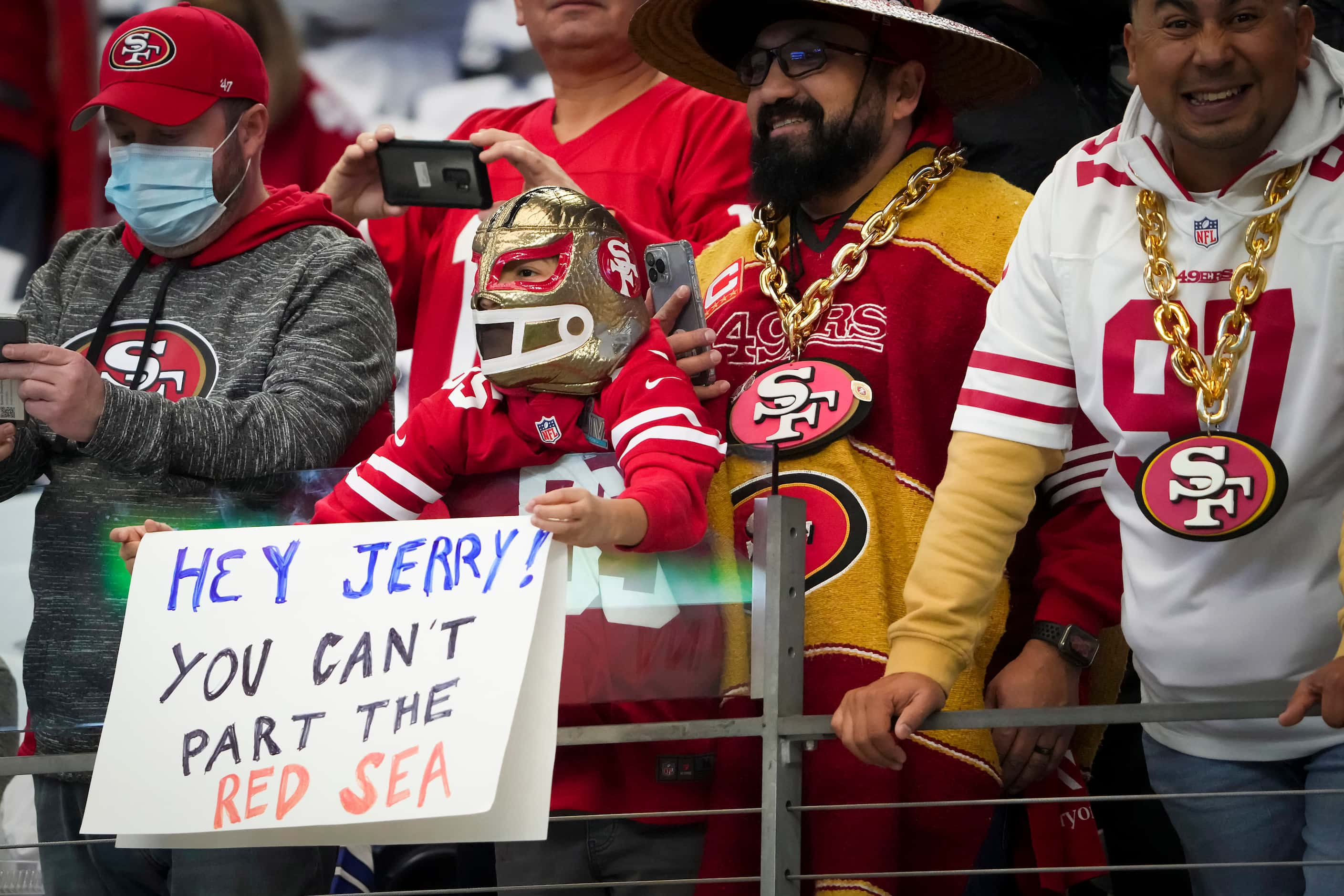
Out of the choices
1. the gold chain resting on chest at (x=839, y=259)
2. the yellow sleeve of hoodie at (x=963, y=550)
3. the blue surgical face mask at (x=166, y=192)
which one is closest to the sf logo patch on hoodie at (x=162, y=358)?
the blue surgical face mask at (x=166, y=192)

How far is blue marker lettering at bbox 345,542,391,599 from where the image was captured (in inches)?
69.9

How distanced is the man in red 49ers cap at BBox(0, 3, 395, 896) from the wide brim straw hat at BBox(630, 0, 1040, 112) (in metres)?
0.56

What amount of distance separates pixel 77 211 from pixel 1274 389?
2759 mm

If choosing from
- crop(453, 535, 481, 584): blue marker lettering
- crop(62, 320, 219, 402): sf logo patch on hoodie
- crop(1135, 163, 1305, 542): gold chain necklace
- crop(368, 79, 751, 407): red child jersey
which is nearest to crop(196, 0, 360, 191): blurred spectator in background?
crop(368, 79, 751, 407): red child jersey

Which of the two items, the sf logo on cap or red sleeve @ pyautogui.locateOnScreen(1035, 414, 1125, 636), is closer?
red sleeve @ pyautogui.locateOnScreen(1035, 414, 1125, 636)

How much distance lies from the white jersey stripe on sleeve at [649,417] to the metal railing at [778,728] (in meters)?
0.17

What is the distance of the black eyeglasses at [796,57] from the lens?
7.46 ft

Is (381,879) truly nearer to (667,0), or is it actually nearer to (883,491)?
(883,491)

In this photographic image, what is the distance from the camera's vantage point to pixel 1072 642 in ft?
6.70

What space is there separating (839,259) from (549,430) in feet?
1.65

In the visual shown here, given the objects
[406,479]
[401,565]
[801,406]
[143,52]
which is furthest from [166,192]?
[801,406]

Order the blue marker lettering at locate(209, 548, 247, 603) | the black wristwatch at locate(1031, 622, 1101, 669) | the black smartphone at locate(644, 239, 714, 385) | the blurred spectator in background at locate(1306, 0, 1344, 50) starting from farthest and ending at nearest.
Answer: the blurred spectator in background at locate(1306, 0, 1344, 50), the black smartphone at locate(644, 239, 714, 385), the black wristwatch at locate(1031, 622, 1101, 669), the blue marker lettering at locate(209, 548, 247, 603)

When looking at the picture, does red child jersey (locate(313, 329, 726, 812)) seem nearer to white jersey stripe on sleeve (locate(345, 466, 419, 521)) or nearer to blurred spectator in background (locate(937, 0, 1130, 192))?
white jersey stripe on sleeve (locate(345, 466, 419, 521))

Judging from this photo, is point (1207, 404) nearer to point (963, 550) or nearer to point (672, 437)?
point (963, 550)
